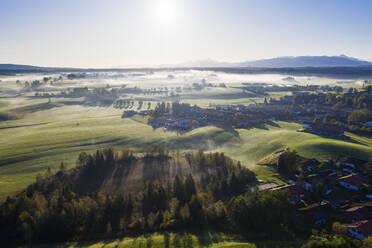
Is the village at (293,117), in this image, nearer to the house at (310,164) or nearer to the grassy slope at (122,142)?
the grassy slope at (122,142)

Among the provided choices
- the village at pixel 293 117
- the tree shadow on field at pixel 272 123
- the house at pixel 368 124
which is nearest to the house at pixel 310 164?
the village at pixel 293 117

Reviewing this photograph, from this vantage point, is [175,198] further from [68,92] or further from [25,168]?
[68,92]

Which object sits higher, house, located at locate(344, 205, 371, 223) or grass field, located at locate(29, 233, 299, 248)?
house, located at locate(344, 205, 371, 223)

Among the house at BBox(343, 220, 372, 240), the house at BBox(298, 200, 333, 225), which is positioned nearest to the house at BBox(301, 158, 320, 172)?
the house at BBox(298, 200, 333, 225)

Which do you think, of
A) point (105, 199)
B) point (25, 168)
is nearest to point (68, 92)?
point (25, 168)

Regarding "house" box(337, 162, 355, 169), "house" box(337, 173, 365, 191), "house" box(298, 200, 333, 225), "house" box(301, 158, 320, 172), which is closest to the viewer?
"house" box(298, 200, 333, 225)

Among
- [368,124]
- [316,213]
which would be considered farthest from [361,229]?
[368,124]

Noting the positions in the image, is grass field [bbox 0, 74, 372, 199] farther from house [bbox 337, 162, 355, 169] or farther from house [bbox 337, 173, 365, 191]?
house [bbox 337, 173, 365, 191]
